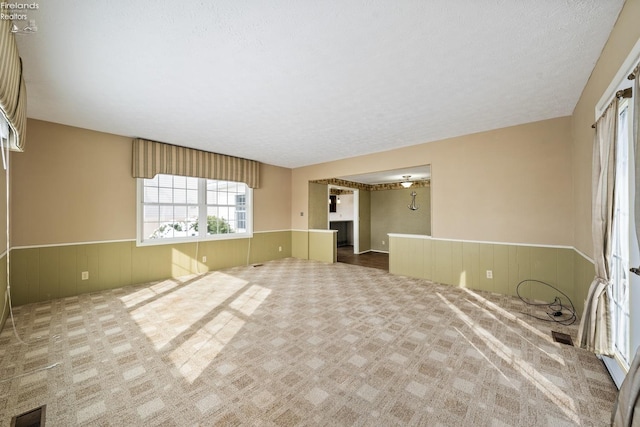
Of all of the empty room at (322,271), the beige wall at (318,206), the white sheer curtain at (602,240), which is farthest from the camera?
the beige wall at (318,206)

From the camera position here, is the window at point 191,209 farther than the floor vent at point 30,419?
Yes

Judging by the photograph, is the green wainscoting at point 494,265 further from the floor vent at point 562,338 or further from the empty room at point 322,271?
the floor vent at point 562,338

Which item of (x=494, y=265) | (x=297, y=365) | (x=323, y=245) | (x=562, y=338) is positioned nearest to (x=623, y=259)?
(x=562, y=338)

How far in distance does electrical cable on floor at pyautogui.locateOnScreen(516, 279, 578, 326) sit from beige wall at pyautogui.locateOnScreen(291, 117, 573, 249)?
0.73 meters

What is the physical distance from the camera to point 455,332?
8.78 feet

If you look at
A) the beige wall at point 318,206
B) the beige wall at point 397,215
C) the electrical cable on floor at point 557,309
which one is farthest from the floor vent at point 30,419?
the beige wall at point 397,215

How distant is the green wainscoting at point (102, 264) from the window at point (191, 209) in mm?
231

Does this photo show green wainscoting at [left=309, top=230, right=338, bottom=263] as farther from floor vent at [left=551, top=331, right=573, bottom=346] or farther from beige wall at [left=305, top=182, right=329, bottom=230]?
floor vent at [left=551, top=331, right=573, bottom=346]

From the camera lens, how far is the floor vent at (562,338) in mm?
2465

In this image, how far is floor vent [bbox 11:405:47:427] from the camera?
153cm

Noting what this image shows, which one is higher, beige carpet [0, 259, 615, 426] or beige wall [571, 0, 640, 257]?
beige wall [571, 0, 640, 257]

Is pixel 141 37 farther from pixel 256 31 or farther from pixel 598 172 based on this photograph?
pixel 598 172

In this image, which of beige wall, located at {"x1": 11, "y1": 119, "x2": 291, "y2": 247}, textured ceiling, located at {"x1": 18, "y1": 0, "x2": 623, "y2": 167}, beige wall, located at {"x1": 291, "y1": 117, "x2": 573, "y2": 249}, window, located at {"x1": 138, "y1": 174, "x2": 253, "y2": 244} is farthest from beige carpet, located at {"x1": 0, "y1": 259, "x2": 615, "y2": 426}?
textured ceiling, located at {"x1": 18, "y1": 0, "x2": 623, "y2": 167}

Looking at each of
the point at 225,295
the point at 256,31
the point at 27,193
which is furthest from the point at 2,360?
the point at 256,31
